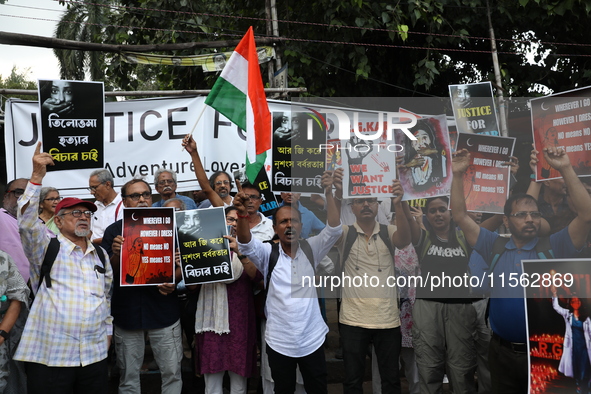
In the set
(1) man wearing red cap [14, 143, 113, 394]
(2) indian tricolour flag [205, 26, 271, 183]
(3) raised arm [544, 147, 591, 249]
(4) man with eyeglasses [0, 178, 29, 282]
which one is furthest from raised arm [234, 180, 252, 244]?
(3) raised arm [544, 147, 591, 249]

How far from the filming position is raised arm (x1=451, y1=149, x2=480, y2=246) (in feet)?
14.0

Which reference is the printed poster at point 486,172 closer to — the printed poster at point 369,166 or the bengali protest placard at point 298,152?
the printed poster at point 369,166

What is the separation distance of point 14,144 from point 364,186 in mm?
3827

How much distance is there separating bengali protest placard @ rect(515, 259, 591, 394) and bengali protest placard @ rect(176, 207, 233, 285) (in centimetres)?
219

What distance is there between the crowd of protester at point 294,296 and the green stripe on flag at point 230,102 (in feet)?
1.52

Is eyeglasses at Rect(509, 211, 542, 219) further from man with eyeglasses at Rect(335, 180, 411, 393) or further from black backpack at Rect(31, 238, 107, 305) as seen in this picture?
black backpack at Rect(31, 238, 107, 305)

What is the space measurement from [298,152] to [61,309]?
215cm

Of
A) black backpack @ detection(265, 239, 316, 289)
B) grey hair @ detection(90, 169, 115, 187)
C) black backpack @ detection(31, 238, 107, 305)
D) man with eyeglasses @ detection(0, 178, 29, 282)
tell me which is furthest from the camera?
grey hair @ detection(90, 169, 115, 187)

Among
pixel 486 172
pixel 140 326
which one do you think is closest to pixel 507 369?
pixel 486 172

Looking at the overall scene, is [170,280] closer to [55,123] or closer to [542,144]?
[55,123]

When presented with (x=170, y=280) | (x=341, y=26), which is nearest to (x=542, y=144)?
(x=170, y=280)

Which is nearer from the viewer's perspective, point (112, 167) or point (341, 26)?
point (112, 167)

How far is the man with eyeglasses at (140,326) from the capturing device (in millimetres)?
4785

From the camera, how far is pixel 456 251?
4504 millimetres
